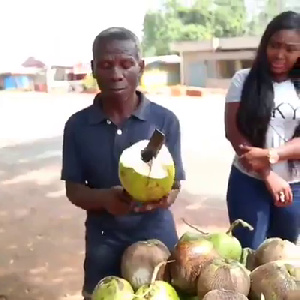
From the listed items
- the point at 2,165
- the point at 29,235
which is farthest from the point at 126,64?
the point at 2,165

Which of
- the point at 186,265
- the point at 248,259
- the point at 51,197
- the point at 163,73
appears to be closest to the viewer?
the point at 186,265

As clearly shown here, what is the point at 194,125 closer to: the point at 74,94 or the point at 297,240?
the point at 74,94

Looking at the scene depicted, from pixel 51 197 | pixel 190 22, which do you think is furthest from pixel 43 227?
pixel 190 22

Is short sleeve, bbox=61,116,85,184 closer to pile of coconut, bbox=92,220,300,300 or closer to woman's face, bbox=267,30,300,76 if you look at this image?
pile of coconut, bbox=92,220,300,300

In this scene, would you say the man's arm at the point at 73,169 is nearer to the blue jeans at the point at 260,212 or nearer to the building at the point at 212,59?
the blue jeans at the point at 260,212

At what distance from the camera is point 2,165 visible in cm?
786

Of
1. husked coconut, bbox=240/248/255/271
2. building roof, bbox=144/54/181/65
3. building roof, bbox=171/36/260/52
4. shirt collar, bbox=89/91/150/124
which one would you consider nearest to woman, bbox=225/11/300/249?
shirt collar, bbox=89/91/150/124

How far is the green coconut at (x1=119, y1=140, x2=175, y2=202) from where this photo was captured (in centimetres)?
126

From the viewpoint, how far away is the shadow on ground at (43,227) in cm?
390

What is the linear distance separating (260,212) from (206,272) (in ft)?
2.39

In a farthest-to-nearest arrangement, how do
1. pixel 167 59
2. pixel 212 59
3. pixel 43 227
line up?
pixel 167 59 → pixel 212 59 → pixel 43 227

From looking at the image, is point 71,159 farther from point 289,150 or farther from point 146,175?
point 289,150

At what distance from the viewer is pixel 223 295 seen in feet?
3.43

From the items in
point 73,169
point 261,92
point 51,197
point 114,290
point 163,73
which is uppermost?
point 261,92
